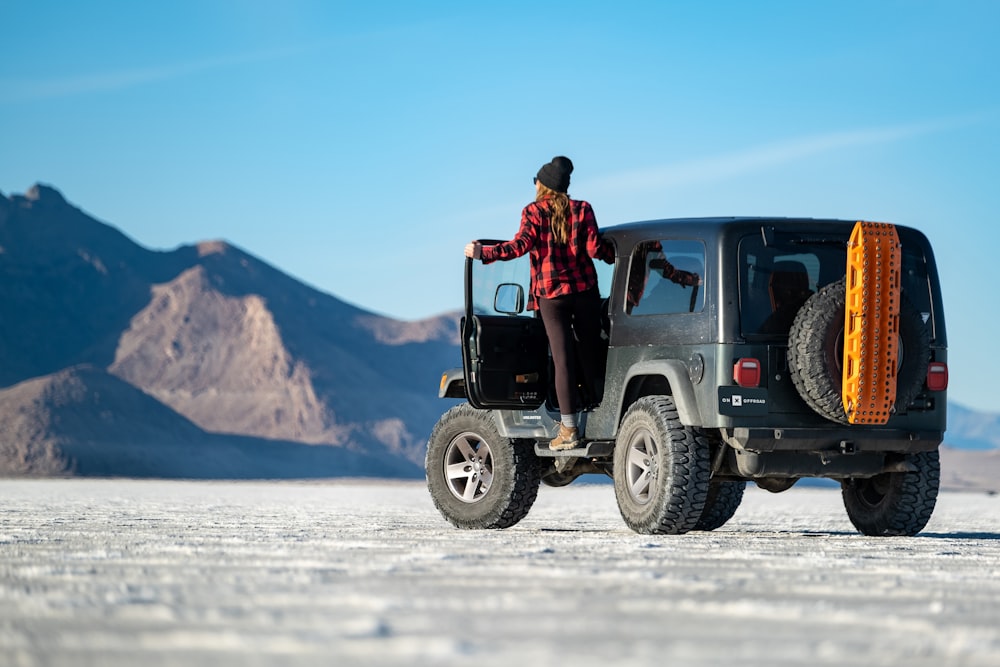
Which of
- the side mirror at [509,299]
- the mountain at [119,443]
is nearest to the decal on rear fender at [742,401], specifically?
the side mirror at [509,299]

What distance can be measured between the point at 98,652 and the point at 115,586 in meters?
1.71

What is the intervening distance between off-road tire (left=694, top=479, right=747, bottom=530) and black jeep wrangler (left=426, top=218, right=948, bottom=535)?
1234 millimetres

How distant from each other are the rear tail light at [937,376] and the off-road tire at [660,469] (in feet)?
5.20

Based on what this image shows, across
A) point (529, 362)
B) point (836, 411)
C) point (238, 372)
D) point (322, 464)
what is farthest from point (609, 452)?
point (238, 372)

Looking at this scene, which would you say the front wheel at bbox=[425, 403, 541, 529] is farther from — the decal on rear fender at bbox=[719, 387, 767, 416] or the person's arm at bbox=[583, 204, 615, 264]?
the decal on rear fender at bbox=[719, 387, 767, 416]

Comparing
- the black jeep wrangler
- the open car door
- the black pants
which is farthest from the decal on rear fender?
the open car door

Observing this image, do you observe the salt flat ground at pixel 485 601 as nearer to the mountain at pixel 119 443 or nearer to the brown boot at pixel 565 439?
the brown boot at pixel 565 439

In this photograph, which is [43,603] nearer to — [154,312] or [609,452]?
[609,452]

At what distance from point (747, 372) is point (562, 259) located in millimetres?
1582

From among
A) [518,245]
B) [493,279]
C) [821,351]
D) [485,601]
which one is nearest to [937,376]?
[821,351]

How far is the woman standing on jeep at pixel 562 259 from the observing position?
10.5 metres

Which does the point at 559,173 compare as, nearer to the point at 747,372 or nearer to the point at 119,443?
the point at 747,372

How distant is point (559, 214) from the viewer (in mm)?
A: 10508

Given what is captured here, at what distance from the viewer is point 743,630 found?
4797mm
